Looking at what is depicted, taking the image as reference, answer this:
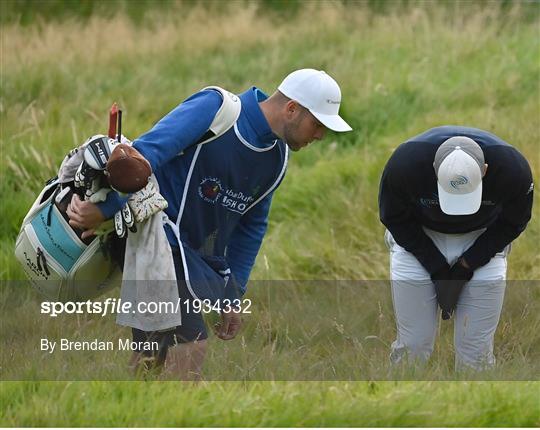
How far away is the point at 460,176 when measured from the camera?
5980mm

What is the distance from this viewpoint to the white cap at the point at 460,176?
19.7 feet

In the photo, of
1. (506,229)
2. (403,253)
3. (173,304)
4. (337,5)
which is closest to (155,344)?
(173,304)

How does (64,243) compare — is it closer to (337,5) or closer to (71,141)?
(71,141)

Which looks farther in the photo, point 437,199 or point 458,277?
point 458,277

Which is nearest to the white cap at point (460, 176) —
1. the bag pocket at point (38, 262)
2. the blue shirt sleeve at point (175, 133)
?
the blue shirt sleeve at point (175, 133)

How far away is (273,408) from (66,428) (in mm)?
841

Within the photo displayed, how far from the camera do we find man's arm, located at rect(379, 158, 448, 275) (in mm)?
6352

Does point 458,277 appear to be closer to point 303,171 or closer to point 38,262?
point 38,262

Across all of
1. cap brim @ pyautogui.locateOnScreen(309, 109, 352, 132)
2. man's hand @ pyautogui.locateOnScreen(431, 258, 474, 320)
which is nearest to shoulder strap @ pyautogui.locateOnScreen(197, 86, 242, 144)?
cap brim @ pyautogui.locateOnScreen(309, 109, 352, 132)

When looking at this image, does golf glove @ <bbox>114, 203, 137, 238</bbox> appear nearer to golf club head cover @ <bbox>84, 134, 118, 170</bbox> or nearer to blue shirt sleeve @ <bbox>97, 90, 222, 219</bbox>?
blue shirt sleeve @ <bbox>97, 90, 222, 219</bbox>

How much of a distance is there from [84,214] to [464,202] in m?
1.86

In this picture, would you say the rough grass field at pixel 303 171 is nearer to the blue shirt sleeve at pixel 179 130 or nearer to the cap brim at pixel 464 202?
the cap brim at pixel 464 202

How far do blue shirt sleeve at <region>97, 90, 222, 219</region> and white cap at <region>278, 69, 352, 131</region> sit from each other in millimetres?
403

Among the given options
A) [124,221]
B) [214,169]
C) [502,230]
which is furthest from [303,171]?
[124,221]
